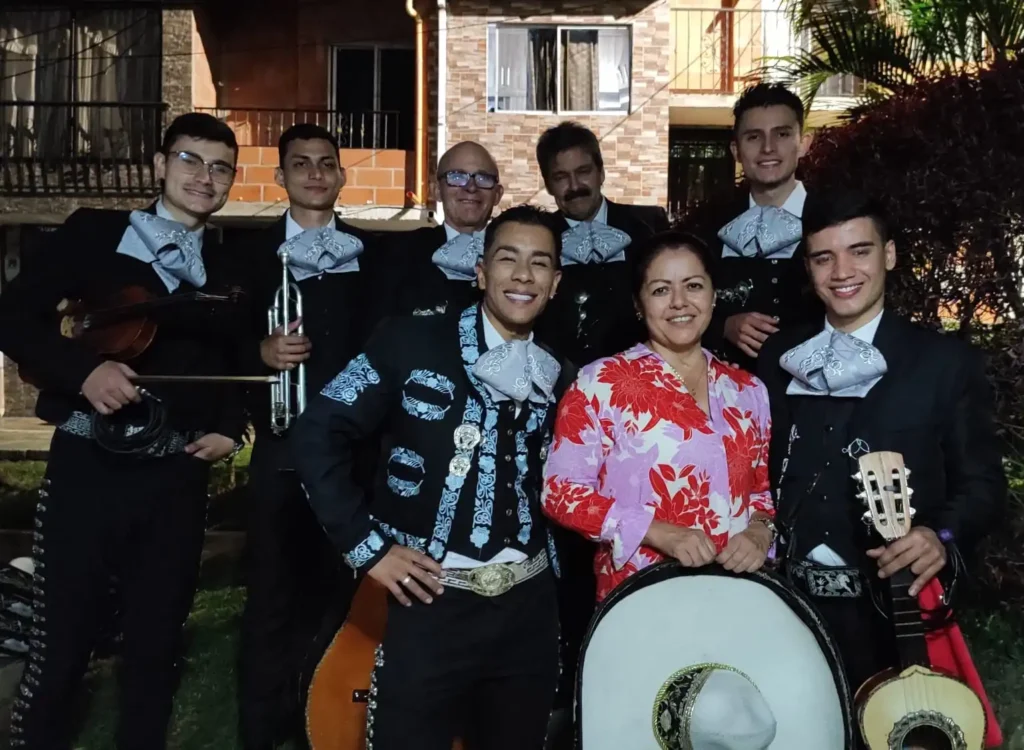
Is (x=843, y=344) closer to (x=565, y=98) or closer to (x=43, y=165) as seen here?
(x=565, y=98)

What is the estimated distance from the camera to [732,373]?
112 inches

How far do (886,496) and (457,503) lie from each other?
105cm

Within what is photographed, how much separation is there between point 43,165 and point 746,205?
13495 millimetres

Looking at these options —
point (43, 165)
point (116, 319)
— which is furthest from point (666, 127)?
point (116, 319)

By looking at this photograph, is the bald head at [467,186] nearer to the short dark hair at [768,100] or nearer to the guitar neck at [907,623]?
the short dark hair at [768,100]

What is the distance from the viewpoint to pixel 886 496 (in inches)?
96.8

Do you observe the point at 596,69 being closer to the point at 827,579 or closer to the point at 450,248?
the point at 450,248

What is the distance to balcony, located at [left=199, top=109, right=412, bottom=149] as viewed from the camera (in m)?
14.4

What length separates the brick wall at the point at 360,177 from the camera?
45.7 feet

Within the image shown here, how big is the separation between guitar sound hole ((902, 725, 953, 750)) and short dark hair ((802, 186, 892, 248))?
1.26 m

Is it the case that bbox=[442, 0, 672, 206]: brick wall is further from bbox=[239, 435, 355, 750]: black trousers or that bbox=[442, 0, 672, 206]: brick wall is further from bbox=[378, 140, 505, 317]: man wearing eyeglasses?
bbox=[239, 435, 355, 750]: black trousers

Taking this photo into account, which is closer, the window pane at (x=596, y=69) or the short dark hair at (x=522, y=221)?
the short dark hair at (x=522, y=221)

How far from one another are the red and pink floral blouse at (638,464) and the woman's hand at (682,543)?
32 mm

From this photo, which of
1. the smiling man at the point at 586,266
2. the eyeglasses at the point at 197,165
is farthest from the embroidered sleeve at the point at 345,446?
the smiling man at the point at 586,266
